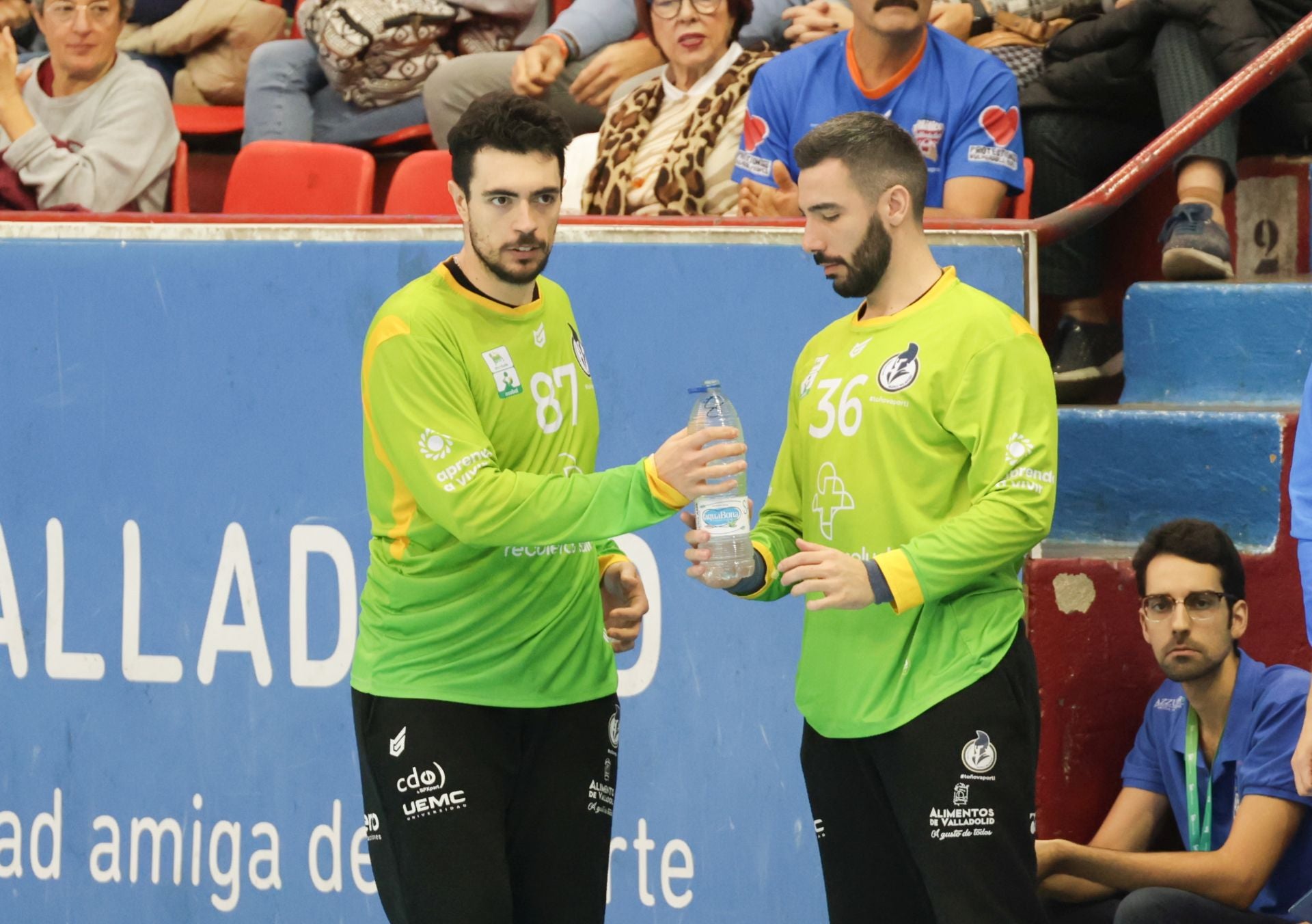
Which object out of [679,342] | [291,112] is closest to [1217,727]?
[679,342]

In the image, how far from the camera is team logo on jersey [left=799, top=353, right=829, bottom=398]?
3.51 metres

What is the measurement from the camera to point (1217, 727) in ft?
14.0

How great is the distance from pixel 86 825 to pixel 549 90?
3.07 m

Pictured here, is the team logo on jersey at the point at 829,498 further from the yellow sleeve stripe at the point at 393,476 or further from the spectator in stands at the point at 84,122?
the spectator in stands at the point at 84,122

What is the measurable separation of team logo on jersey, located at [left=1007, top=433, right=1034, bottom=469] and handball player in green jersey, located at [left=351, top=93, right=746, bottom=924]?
611 millimetres

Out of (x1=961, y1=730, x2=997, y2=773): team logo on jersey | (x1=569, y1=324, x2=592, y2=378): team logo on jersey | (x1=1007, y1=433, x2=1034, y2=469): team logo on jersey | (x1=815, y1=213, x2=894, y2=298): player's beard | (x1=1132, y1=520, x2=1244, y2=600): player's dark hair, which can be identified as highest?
(x1=815, y1=213, x2=894, y2=298): player's beard

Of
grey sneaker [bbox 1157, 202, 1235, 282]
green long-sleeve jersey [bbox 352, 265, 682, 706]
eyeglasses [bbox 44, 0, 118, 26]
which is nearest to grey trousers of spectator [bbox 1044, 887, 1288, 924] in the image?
green long-sleeve jersey [bbox 352, 265, 682, 706]

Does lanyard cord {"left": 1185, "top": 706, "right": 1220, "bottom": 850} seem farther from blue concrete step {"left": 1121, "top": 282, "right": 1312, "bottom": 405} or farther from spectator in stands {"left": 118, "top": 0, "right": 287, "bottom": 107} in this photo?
spectator in stands {"left": 118, "top": 0, "right": 287, "bottom": 107}

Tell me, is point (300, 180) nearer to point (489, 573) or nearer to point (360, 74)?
point (360, 74)

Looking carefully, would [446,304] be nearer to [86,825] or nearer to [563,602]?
[563,602]

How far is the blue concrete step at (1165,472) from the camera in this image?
4.74m

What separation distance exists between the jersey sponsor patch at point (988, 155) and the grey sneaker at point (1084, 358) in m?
0.74

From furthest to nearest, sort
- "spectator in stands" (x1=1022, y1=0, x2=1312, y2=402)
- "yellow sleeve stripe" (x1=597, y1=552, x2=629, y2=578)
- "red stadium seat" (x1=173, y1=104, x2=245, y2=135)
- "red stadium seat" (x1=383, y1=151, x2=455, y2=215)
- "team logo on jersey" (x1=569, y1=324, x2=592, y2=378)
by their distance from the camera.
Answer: "red stadium seat" (x1=173, y1=104, x2=245, y2=135) → "red stadium seat" (x1=383, y1=151, x2=455, y2=215) → "spectator in stands" (x1=1022, y1=0, x2=1312, y2=402) → "yellow sleeve stripe" (x1=597, y1=552, x2=629, y2=578) → "team logo on jersey" (x1=569, y1=324, x2=592, y2=378)

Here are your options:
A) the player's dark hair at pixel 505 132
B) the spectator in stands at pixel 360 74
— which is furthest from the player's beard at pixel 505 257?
the spectator in stands at pixel 360 74
